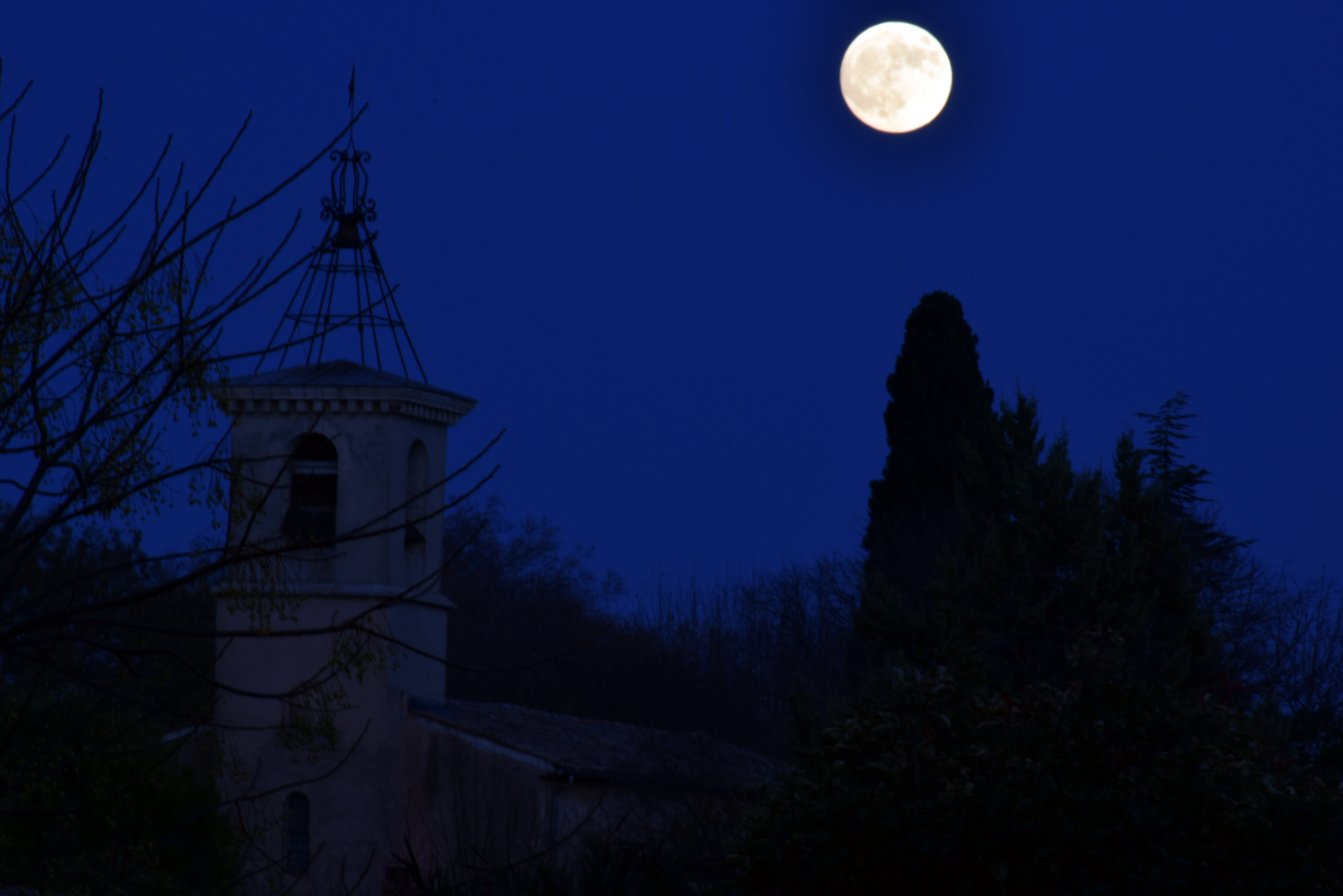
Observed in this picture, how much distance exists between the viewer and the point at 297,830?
2239cm

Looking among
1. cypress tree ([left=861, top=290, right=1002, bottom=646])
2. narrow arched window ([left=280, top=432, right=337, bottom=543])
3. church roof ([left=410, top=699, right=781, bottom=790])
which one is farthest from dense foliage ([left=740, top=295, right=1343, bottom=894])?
cypress tree ([left=861, top=290, right=1002, bottom=646])

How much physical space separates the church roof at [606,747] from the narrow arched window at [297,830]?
7.51 feet

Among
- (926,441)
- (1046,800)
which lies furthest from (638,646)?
(1046,800)

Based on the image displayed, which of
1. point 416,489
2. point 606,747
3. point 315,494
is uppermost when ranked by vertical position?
point 416,489

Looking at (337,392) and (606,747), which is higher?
(337,392)

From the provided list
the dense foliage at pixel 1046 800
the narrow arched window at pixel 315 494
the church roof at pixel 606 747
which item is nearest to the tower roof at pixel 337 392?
the narrow arched window at pixel 315 494

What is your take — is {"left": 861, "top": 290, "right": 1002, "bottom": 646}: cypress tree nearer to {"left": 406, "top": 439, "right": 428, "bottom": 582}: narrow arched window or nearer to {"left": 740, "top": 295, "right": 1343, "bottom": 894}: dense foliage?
{"left": 406, "top": 439, "right": 428, "bottom": 582}: narrow arched window

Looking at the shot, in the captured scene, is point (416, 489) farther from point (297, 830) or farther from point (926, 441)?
point (926, 441)

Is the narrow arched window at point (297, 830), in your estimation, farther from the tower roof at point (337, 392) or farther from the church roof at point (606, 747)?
the tower roof at point (337, 392)

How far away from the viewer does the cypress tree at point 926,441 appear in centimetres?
2920

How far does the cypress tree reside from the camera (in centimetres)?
2920

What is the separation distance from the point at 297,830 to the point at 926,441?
563 inches

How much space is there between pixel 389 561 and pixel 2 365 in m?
17.0

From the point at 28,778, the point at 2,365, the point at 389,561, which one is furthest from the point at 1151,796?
the point at 389,561
